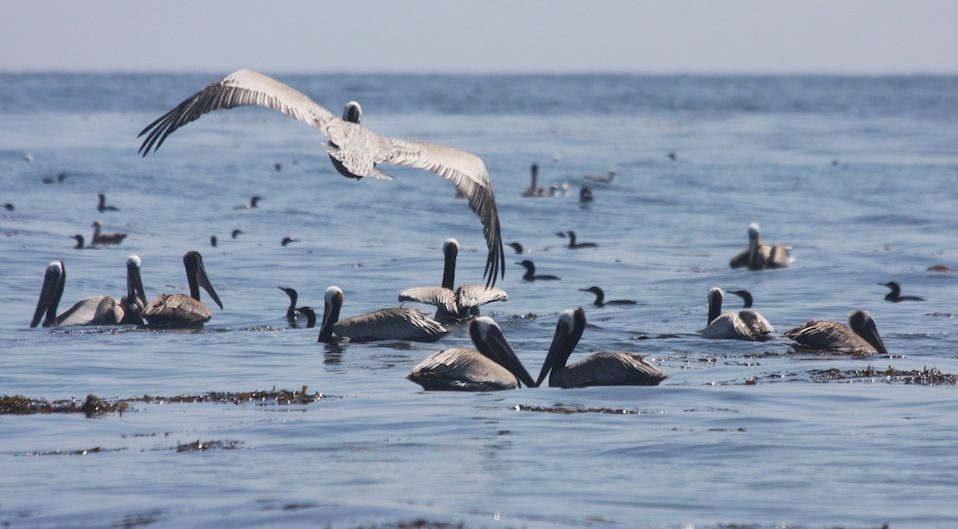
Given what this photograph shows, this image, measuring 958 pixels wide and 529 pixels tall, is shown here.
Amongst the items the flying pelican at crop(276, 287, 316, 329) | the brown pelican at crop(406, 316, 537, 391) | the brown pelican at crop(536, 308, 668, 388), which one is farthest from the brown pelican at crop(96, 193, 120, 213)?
the brown pelican at crop(536, 308, 668, 388)

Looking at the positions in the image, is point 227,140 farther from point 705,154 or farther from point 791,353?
point 791,353

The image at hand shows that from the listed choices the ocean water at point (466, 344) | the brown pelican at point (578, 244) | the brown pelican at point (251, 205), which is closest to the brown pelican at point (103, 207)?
the ocean water at point (466, 344)

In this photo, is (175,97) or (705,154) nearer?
(705,154)

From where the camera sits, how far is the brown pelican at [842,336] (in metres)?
12.6

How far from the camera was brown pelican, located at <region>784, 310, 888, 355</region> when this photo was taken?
→ 12.6m

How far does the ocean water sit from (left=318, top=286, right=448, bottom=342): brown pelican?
0.24 m

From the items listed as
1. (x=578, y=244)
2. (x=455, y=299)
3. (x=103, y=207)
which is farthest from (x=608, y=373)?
(x=103, y=207)

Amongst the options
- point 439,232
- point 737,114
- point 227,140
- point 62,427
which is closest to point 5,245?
point 439,232

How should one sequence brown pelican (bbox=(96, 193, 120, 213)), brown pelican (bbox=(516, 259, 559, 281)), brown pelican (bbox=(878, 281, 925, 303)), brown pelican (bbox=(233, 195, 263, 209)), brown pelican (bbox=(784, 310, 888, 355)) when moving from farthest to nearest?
brown pelican (bbox=(233, 195, 263, 209)), brown pelican (bbox=(96, 193, 120, 213)), brown pelican (bbox=(516, 259, 559, 281)), brown pelican (bbox=(878, 281, 925, 303)), brown pelican (bbox=(784, 310, 888, 355))

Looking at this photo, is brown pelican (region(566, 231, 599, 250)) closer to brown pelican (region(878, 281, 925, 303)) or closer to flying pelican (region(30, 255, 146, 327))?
brown pelican (region(878, 281, 925, 303))

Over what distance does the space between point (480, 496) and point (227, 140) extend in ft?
154

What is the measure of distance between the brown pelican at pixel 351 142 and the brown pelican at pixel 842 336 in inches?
129

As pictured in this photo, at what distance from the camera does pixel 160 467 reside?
7.61m

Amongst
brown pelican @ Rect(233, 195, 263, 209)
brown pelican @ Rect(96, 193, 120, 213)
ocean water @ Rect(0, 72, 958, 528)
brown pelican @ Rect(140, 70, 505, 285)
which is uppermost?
brown pelican @ Rect(140, 70, 505, 285)
